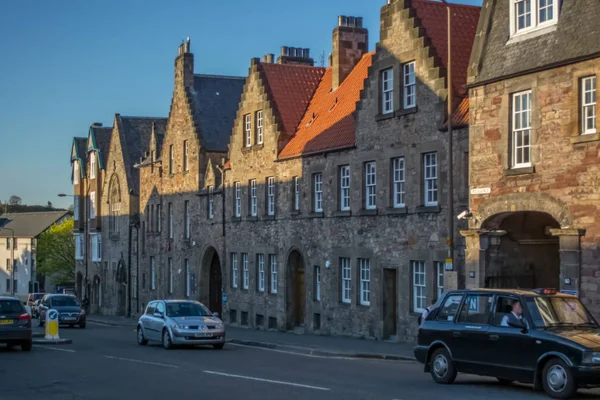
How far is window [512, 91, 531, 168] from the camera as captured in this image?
79.1 feet

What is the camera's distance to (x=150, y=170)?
194ft

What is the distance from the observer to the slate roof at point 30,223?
105125 mm

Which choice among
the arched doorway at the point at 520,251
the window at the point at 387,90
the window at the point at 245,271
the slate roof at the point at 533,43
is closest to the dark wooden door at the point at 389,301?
the window at the point at 387,90

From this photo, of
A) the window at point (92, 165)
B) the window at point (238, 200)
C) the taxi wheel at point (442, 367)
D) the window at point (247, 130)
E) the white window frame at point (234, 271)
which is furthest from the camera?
the window at point (92, 165)

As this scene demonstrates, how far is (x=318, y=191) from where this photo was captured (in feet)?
122

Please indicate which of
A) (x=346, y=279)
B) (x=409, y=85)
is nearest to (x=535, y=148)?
(x=409, y=85)

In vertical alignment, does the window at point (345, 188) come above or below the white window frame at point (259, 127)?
below

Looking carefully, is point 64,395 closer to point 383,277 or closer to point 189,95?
point 383,277

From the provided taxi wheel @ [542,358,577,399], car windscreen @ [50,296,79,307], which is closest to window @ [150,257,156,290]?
car windscreen @ [50,296,79,307]

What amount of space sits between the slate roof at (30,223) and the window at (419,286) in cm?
7844

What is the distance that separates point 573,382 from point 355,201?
1948cm

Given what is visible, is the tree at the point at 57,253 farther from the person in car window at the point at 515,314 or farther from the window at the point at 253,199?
the person in car window at the point at 515,314

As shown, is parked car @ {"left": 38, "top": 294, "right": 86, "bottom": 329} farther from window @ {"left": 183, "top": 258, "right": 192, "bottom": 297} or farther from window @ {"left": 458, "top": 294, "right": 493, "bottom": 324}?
window @ {"left": 458, "top": 294, "right": 493, "bottom": 324}

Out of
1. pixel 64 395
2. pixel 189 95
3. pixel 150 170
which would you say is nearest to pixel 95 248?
pixel 150 170
